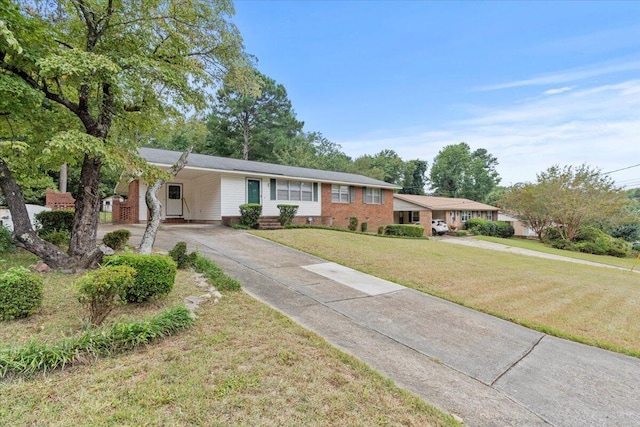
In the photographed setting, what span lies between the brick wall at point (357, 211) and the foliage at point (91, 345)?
14913mm

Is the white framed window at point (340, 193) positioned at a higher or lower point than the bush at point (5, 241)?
higher

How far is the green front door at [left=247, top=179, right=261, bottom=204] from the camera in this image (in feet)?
50.4

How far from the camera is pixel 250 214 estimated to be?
44.8 ft

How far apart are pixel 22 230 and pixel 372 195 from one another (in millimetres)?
18351

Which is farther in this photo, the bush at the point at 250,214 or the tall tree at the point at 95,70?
the bush at the point at 250,214

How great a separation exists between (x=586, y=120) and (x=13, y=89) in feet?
83.1

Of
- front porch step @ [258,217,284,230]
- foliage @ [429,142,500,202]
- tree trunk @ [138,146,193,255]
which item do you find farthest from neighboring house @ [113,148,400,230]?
foliage @ [429,142,500,202]

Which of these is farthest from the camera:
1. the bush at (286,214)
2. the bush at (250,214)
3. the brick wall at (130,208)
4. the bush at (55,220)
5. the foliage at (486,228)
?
the foliage at (486,228)

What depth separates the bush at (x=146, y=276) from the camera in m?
4.09

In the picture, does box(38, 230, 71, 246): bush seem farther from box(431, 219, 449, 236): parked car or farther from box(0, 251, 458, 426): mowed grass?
box(431, 219, 449, 236): parked car

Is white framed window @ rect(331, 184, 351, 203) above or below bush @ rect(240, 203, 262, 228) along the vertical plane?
above

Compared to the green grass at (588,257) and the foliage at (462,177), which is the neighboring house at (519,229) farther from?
the foliage at (462,177)

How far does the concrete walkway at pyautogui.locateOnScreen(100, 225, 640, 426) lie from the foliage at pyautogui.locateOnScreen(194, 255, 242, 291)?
33cm

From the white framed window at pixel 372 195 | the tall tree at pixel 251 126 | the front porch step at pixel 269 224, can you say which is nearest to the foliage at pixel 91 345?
the front porch step at pixel 269 224
